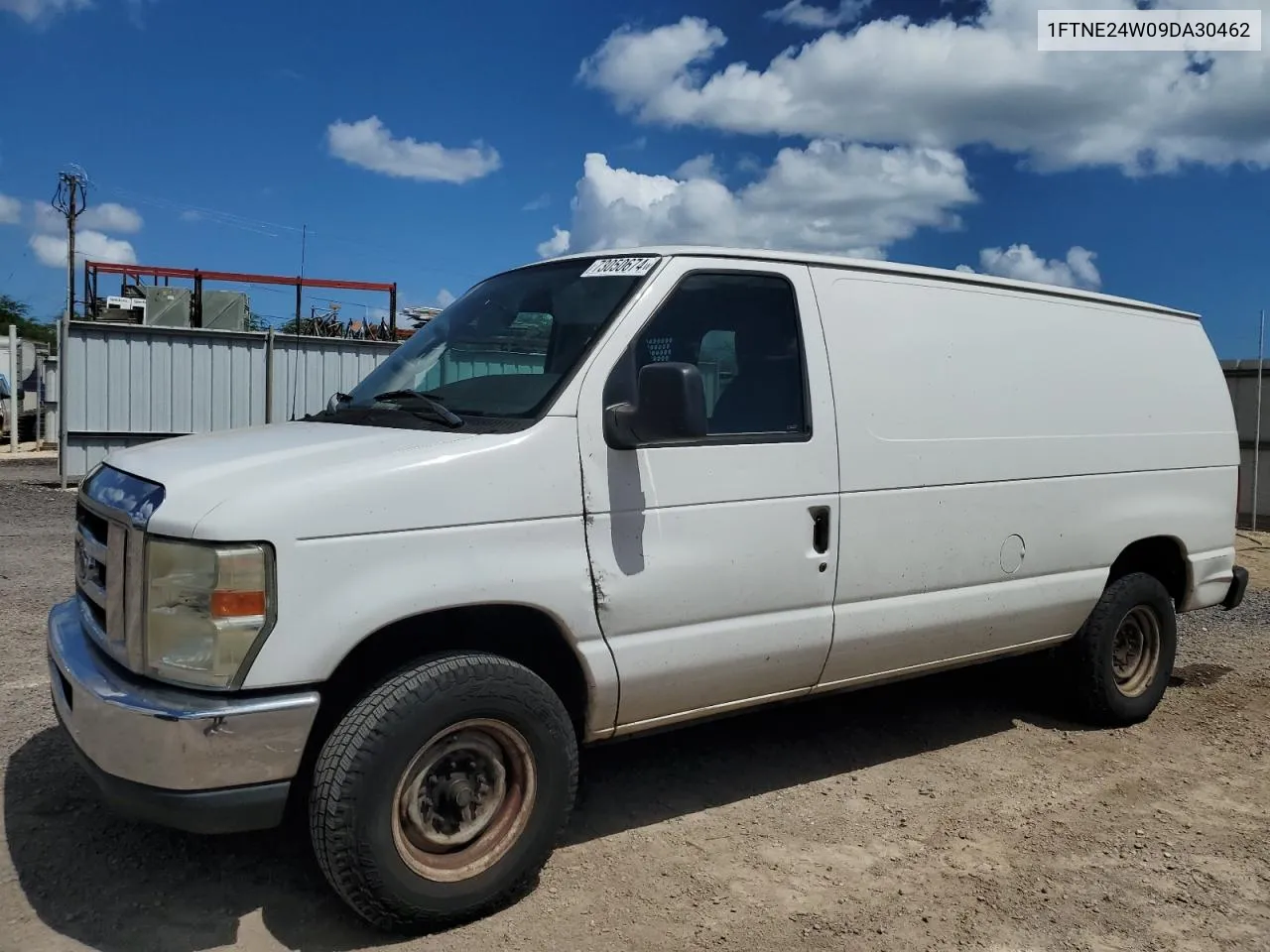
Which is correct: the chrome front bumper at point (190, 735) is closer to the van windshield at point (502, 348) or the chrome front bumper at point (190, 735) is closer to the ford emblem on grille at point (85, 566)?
the ford emblem on grille at point (85, 566)

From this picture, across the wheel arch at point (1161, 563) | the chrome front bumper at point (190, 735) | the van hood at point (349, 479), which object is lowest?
the chrome front bumper at point (190, 735)

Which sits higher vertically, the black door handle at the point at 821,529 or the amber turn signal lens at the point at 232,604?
the black door handle at the point at 821,529

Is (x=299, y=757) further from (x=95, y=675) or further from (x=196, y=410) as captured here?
(x=196, y=410)

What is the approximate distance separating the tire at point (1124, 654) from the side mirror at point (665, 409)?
9.66 ft

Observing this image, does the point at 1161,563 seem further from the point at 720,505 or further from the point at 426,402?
the point at 426,402

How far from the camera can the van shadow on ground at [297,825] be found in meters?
3.36

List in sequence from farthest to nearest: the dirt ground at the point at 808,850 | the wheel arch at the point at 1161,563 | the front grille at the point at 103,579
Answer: the wheel arch at the point at 1161,563, the dirt ground at the point at 808,850, the front grille at the point at 103,579

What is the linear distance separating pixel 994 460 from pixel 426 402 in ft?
8.32

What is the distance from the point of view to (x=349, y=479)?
3111mm

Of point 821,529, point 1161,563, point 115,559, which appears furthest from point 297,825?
point 1161,563

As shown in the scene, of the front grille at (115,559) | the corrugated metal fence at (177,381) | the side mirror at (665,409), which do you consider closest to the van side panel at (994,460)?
the side mirror at (665,409)

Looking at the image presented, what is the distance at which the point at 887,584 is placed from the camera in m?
4.35

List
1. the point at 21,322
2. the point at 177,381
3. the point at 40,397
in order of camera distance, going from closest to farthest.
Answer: the point at 177,381
the point at 40,397
the point at 21,322

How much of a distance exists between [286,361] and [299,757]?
14.5 meters
